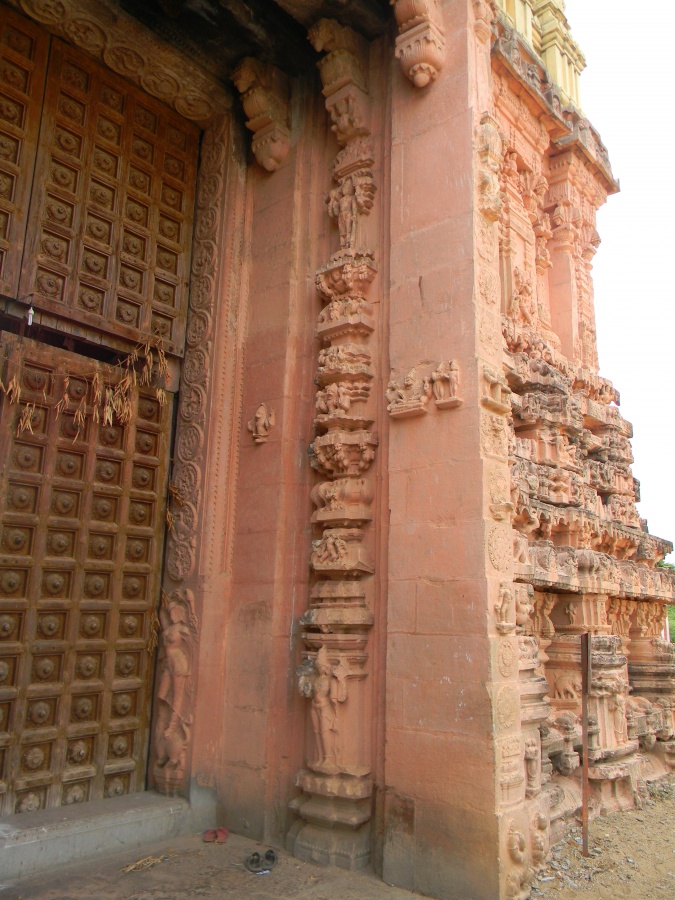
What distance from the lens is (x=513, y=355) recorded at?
26.0 ft

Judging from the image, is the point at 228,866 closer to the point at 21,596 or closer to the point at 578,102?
the point at 21,596

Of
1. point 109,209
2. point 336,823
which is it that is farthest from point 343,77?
point 336,823

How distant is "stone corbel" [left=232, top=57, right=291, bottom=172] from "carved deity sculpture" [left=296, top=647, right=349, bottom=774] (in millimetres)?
4691

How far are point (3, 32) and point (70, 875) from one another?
21.3 feet

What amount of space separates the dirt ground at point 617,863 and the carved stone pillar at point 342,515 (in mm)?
1373

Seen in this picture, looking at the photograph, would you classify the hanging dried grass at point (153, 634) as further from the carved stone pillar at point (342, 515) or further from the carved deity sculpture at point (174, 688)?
the carved stone pillar at point (342, 515)

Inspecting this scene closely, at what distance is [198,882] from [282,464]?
309 centimetres

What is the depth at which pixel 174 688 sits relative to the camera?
5.91 metres

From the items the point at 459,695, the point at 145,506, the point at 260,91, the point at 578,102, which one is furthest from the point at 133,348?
the point at 578,102

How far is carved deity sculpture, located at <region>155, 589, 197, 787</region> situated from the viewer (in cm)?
581

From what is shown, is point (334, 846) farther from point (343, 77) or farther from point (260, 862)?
point (343, 77)

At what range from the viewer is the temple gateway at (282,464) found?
4.93 metres

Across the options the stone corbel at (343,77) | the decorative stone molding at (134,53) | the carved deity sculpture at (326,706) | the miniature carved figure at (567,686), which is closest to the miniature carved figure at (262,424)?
the carved deity sculpture at (326,706)

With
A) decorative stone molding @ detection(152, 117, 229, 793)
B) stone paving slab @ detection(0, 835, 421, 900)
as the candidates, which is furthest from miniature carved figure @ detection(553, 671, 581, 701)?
decorative stone molding @ detection(152, 117, 229, 793)
